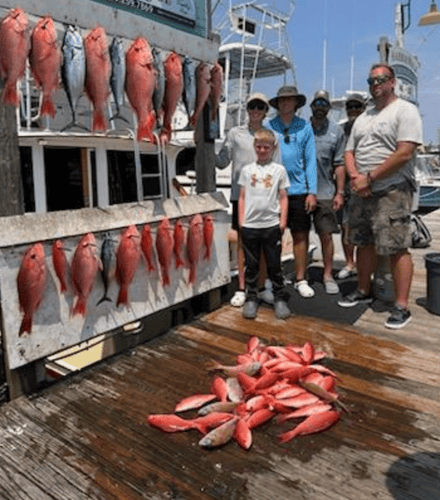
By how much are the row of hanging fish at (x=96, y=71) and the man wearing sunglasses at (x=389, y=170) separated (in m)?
1.55

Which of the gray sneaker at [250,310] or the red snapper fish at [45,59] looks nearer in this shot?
the red snapper fish at [45,59]

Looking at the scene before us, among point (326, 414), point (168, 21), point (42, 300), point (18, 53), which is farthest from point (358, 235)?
point (18, 53)

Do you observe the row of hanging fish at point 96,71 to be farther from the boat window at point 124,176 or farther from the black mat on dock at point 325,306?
the boat window at point 124,176

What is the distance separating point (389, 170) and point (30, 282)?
2844mm

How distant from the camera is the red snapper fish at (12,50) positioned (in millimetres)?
2613

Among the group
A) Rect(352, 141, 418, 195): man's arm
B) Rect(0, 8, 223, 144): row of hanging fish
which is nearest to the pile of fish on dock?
Rect(352, 141, 418, 195): man's arm

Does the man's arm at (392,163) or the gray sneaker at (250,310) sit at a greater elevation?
the man's arm at (392,163)

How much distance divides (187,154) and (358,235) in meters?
7.16

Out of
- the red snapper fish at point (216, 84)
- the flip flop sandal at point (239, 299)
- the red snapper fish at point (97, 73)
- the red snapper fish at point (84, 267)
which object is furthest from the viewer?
the flip flop sandal at point (239, 299)

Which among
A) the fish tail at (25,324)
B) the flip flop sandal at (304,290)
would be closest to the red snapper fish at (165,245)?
the fish tail at (25,324)

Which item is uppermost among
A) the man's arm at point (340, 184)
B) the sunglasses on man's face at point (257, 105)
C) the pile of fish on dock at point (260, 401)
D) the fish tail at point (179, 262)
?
the sunglasses on man's face at point (257, 105)

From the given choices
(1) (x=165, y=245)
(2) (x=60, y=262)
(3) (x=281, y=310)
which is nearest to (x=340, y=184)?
(3) (x=281, y=310)

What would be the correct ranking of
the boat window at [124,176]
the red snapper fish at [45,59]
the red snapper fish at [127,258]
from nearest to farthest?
the red snapper fish at [45,59]
the red snapper fish at [127,258]
the boat window at [124,176]

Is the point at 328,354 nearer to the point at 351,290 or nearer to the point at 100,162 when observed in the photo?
the point at 351,290
